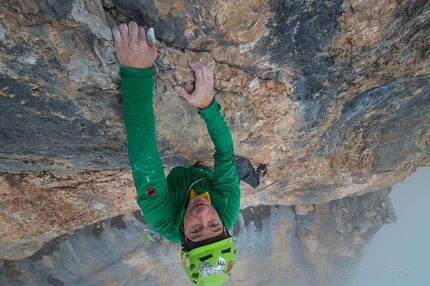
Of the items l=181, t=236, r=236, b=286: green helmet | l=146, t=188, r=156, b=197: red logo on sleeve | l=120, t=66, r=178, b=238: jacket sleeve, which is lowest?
l=181, t=236, r=236, b=286: green helmet

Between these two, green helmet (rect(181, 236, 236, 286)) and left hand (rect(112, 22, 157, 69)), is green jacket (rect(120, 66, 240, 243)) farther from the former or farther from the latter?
green helmet (rect(181, 236, 236, 286))

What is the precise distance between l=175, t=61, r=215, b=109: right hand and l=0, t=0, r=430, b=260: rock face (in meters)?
0.07

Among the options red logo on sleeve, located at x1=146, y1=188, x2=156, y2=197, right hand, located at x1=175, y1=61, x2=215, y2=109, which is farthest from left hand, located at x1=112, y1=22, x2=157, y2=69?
red logo on sleeve, located at x1=146, y1=188, x2=156, y2=197

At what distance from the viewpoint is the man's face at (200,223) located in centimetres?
167

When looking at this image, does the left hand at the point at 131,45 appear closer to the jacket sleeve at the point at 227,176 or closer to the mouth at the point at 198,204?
the jacket sleeve at the point at 227,176

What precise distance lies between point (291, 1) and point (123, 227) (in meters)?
4.63

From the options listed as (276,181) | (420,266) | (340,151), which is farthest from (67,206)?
(420,266)

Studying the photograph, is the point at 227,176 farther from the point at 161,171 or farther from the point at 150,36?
the point at 150,36

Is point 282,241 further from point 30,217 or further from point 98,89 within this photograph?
point 98,89

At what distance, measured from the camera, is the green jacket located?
1.45 metres

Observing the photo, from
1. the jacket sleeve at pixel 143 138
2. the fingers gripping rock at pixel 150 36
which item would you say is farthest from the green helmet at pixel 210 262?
the fingers gripping rock at pixel 150 36

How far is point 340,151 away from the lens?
10.8ft

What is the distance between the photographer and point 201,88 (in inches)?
68.5

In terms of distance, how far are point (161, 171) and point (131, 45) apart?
76cm
